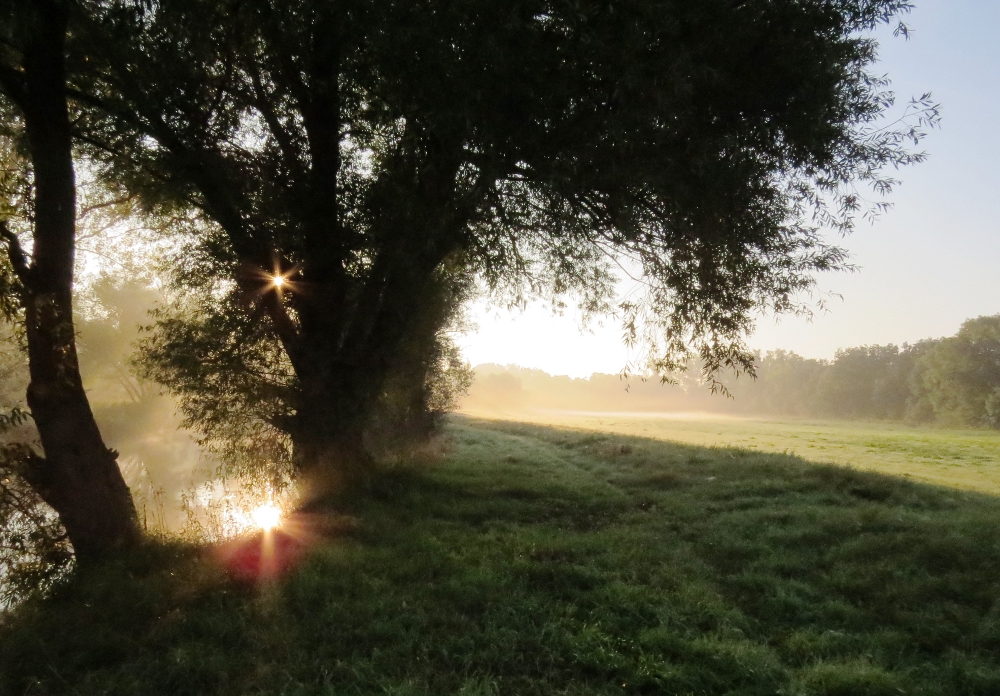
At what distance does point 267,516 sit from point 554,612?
24.1ft

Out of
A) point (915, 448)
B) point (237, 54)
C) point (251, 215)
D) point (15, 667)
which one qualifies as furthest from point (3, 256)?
point (915, 448)

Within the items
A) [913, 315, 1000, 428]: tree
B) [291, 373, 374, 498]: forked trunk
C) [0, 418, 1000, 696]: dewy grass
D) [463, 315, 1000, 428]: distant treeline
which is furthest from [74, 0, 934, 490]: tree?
[913, 315, 1000, 428]: tree

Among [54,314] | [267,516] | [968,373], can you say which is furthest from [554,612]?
[968,373]

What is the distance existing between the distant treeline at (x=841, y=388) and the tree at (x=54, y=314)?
33.3 meters

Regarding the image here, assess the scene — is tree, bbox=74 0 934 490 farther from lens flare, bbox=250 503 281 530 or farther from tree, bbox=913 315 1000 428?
tree, bbox=913 315 1000 428

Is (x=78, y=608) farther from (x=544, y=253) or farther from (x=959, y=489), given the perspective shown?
(x=959, y=489)

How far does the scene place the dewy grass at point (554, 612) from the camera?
566 centimetres

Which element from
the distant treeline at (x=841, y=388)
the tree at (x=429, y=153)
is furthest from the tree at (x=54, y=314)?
the distant treeline at (x=841, y=388)

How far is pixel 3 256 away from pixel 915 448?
1292 inches

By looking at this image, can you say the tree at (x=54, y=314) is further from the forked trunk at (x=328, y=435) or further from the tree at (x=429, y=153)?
the forked trunk at (x=328, y=435)

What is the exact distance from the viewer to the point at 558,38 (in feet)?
29.3

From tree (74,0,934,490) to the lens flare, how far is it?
122cm


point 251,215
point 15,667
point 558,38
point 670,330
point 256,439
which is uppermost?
point 558,38

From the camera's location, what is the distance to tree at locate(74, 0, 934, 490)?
8.81 m
